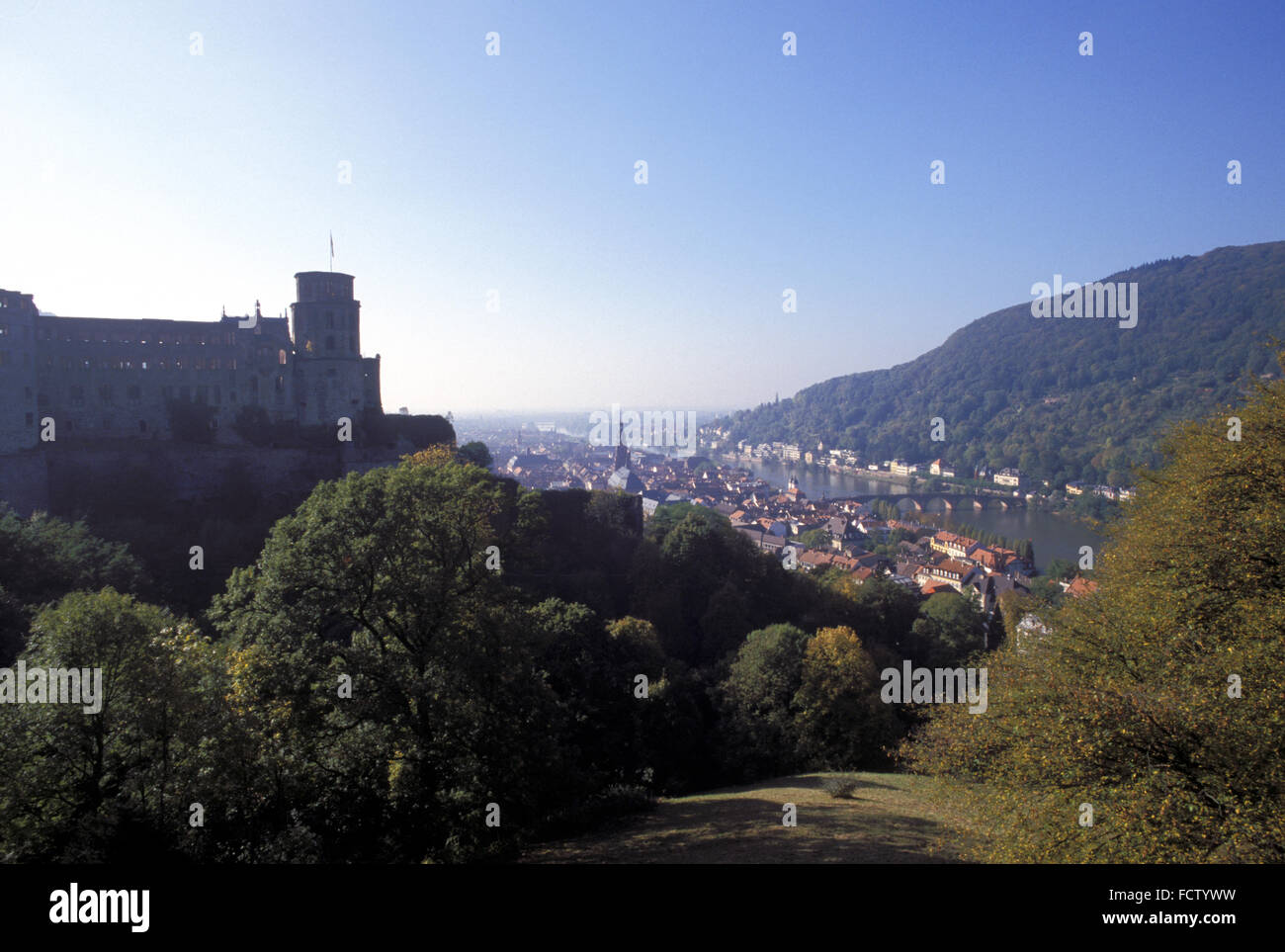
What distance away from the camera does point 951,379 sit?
199750 millimetres

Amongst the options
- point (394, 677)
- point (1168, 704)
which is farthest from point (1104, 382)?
point (394, 677)

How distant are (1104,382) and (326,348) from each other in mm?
169260

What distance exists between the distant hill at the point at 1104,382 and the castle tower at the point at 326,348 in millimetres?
103603

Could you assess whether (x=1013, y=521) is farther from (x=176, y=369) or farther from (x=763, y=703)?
(x=176, y=369)

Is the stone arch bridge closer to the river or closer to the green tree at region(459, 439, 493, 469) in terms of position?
the river

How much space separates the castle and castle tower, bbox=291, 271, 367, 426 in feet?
0.15

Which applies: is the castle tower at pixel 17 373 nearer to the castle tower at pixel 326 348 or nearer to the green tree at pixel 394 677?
the castle tower at pixel 326 348

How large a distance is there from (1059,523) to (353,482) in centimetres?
9724

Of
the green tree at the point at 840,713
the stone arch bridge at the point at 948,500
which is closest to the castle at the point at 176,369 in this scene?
the green tree at the point at 840,713

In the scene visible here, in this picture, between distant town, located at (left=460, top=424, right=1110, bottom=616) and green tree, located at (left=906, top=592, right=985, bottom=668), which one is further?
distant town, located at (left=460, top=424, right=1110, bottom=616)

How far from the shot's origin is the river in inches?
2869

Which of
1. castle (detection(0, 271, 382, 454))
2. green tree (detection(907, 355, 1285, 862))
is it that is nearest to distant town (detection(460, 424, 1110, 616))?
green tree (detection(907, 355, 1285, 862))
